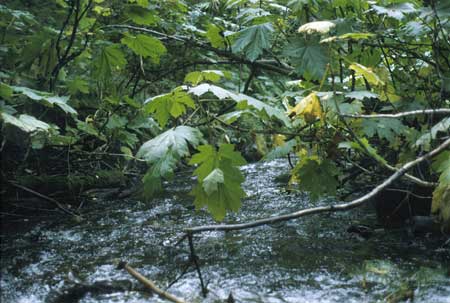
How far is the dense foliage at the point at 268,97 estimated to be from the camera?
78.7 inches

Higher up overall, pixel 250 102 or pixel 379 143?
pixel 250 102

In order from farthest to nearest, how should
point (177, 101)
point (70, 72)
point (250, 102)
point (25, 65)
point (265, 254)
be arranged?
point (70, 72) → point (25, 65) → point (265, 254) → point (177, 101) → point (250, 102)

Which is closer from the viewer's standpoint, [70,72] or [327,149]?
[327,149]

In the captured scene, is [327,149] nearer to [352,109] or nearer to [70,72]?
[352,109]

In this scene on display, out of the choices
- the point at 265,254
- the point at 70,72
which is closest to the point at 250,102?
the point at 265,254

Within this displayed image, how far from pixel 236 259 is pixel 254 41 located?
1119 mm

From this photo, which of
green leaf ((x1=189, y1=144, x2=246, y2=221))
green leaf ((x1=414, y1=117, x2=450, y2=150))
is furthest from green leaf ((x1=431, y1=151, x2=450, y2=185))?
green leaf ((x1=189, y1=144, x2=246, y2=221))

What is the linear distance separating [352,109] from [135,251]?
133 centimetres

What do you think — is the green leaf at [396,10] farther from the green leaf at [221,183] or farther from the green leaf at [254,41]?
the green leaf at [221,183]

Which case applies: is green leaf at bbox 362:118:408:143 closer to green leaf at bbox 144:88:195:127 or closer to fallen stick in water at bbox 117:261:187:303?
green leaf at bbox 144:88:195:127

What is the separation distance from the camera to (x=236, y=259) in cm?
236

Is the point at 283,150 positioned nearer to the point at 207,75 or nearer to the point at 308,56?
the point at 308,56

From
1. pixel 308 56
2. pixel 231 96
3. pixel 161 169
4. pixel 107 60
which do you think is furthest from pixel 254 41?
pixel 107 60

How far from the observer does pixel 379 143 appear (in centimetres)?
298
